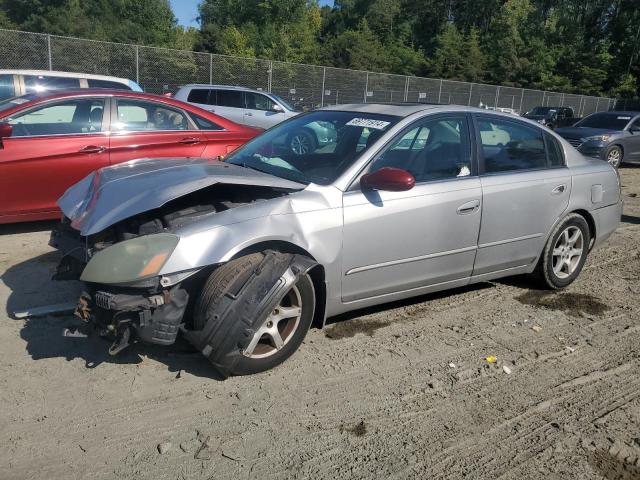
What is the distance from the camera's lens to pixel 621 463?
2672 millimetres

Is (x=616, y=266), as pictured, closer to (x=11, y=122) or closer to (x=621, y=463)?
(x=621, y=463)

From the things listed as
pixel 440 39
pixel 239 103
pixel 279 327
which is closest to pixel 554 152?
pixel 279 327

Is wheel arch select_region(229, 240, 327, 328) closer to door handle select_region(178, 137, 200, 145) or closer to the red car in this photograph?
the red car

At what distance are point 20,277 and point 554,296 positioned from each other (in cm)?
458

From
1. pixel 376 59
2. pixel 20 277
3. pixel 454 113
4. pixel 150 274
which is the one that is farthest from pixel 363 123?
pixel 376 59

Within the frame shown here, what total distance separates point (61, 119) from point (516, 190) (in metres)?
4.66

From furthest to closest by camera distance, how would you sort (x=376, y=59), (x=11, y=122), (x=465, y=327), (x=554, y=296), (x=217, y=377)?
(x=376, y=59), (x=11, y=122), (x=554, y=296), (x=465, y=327), (x=217, y=377)

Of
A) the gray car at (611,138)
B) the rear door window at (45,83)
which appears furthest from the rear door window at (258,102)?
the gray car at (611,138)

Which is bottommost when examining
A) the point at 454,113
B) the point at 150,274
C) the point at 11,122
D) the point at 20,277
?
the point at 20,277

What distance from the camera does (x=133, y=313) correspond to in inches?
115

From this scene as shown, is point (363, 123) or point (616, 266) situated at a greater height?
point (363, 123)

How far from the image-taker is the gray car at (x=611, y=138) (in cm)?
1383

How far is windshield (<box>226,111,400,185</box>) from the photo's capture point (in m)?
3.78

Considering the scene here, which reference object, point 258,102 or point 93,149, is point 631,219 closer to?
point 93,149
